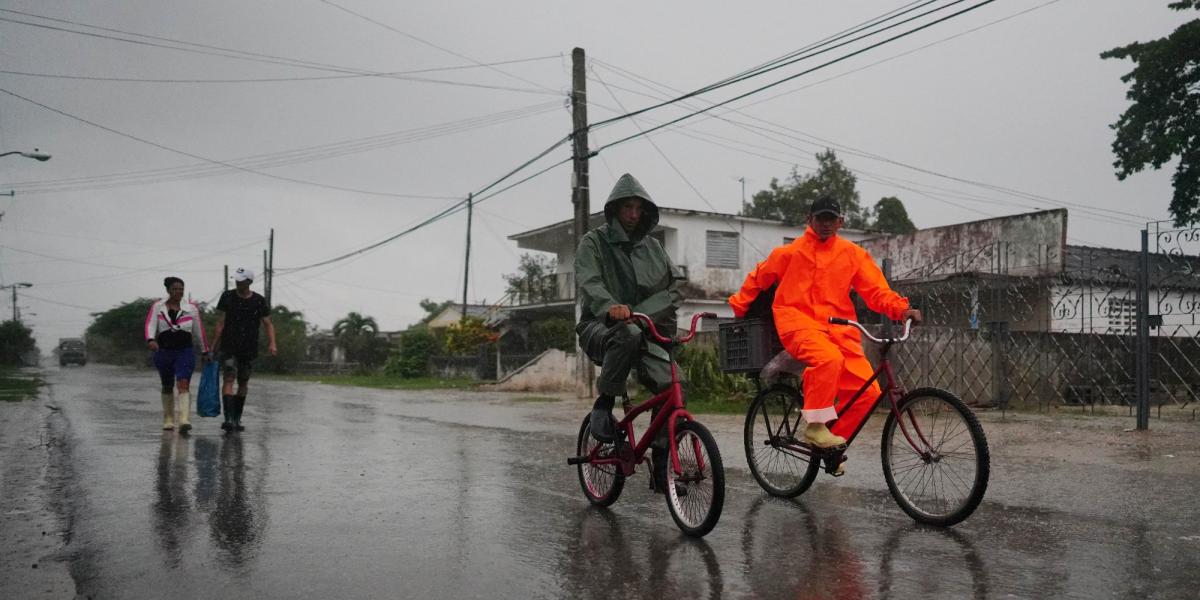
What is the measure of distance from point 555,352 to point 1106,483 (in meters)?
19.7

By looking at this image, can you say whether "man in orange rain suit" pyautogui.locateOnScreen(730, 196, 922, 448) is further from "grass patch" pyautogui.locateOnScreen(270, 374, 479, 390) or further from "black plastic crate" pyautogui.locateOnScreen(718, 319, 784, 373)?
"grass patch" pyautogui.locateOnScreen(270, 374, 479, 390)

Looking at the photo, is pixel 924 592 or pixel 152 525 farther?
pixel 152 525

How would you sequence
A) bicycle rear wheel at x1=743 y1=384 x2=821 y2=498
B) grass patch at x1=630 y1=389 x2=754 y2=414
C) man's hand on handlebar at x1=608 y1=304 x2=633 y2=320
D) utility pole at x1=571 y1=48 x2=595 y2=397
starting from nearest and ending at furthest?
man's hand on handlebar at x1=608 y1=304 x2=633 y2=320 → bicycle rear wheel at x1=743 y1=384 x2=821 y2=498 → grass patch at x1=630 y1=389 x2=754 y2=414 → utility pole at x1=571 y1=48 x2=595 y2=397

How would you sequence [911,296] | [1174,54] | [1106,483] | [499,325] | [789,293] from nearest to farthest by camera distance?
[789,293] → [1106,483] → [911,296] → [1174,54] → [499,325]

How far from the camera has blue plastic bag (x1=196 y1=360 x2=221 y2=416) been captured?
33.0 feet

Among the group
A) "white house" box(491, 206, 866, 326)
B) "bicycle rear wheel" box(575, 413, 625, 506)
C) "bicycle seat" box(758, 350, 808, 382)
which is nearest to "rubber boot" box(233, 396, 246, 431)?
"bicycle rear wheel" box(575, 413, 625, 506)

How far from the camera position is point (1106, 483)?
6.18 m

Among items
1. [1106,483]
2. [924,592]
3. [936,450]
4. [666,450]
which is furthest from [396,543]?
[1106,483]

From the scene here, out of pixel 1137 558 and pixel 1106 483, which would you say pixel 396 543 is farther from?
pixel 1106 483

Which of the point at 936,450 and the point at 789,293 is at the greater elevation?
the point at 789,293

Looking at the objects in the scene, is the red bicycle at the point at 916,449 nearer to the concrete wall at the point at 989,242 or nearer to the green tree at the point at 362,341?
the concrete wall at the point at 989,242

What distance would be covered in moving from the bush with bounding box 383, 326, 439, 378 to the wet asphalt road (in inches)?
1144

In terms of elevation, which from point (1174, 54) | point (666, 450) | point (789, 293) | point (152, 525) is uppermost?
point (1174, 54)

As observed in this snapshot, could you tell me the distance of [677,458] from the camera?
4566 millimetres
